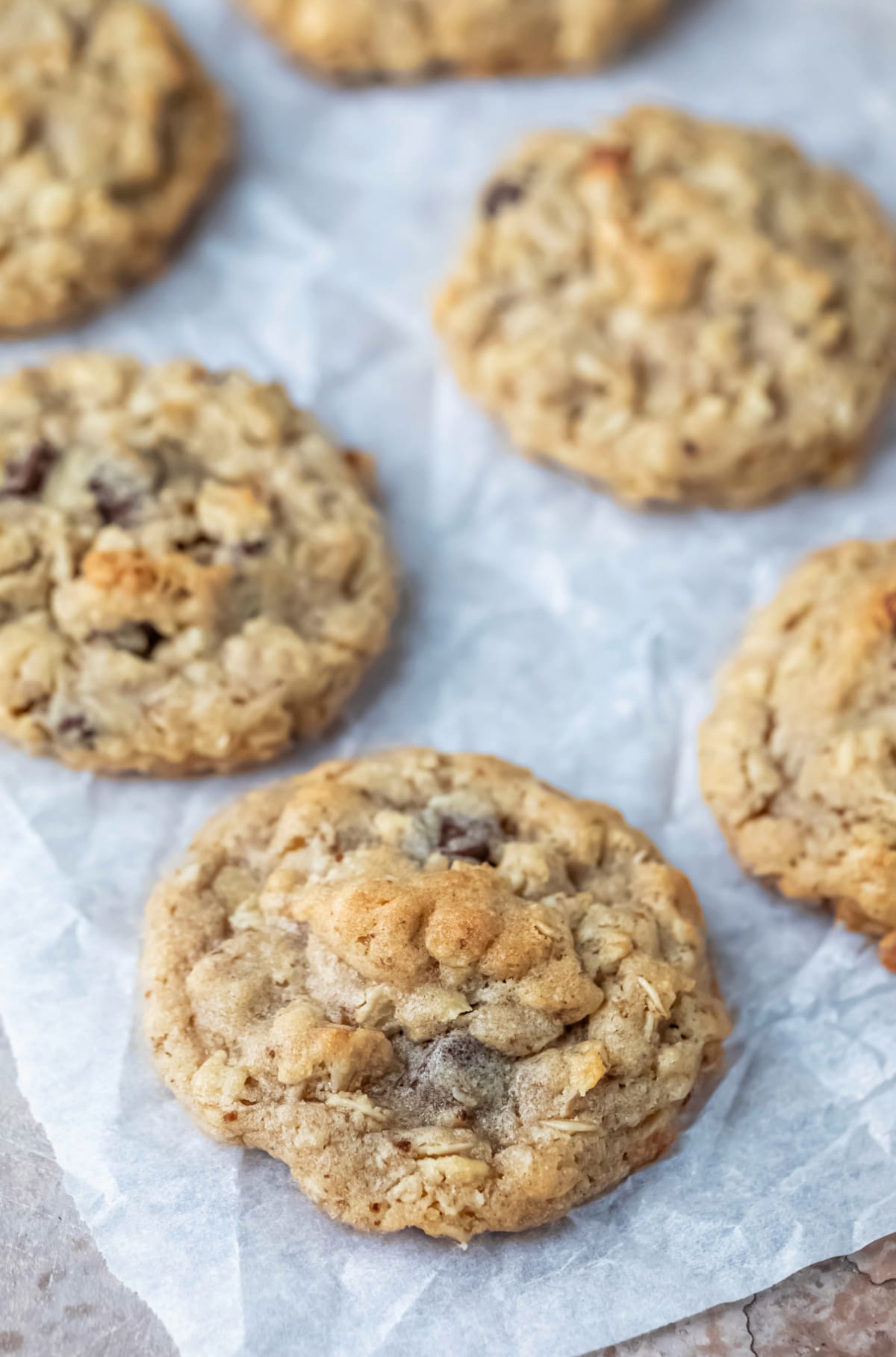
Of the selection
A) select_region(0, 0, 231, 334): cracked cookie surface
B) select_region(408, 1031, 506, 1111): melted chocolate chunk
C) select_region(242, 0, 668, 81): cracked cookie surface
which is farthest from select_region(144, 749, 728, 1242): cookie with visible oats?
select_region(242, 0, 668, 81): cracked cookie surface

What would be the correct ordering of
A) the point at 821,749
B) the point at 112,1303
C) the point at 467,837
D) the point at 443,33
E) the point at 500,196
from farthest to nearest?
the point at 443,33 → the point at 500,196 → the point at 821,749 → the point at 467,837 → the point at 112,1303

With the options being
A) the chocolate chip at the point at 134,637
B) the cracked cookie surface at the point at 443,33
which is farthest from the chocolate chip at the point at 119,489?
the cracked cookie surface at the point at 443,33

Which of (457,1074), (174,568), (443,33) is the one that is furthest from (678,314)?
(457,1074)

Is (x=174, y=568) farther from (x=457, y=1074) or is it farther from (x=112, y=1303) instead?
(x=112, y=1303)

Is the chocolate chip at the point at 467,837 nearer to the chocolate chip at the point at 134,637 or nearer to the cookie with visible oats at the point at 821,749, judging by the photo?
the cookie with visible oats at the point at 821,749

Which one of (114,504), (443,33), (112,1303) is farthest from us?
(443,33)

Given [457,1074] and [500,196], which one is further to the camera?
[500,196]
